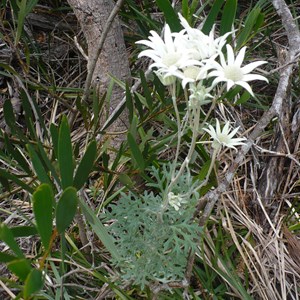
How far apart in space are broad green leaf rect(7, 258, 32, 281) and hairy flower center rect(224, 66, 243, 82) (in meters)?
0.35

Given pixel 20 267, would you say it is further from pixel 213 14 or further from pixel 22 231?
pixel 213 14

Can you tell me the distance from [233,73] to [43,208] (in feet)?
1.01

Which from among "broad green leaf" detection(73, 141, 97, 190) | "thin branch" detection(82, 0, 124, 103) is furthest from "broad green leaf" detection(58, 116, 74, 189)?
"thin branch" detection(82, 0, 124, 103)

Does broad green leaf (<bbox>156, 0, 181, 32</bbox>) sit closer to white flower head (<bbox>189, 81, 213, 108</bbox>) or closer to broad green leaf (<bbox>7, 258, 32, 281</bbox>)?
white flower head (<bbox>189, 81, 213, 108</bbox>)

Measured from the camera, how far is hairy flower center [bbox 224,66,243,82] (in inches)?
29.8

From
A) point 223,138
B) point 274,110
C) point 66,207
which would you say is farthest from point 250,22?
point 66,207

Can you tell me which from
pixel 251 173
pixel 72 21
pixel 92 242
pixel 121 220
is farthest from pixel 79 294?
pixel 72 21

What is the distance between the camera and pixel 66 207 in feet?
2.25

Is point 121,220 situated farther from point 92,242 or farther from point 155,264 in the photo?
point 92,242

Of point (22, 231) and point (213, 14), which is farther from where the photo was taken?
point (213, 14)

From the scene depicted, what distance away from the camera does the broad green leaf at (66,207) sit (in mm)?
667

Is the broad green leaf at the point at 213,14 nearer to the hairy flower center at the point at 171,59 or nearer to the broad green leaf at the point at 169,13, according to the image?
the broad green leaf at the point at 169,13

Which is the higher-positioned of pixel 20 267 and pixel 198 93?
pixel 198 93

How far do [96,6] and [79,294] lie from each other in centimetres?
68
